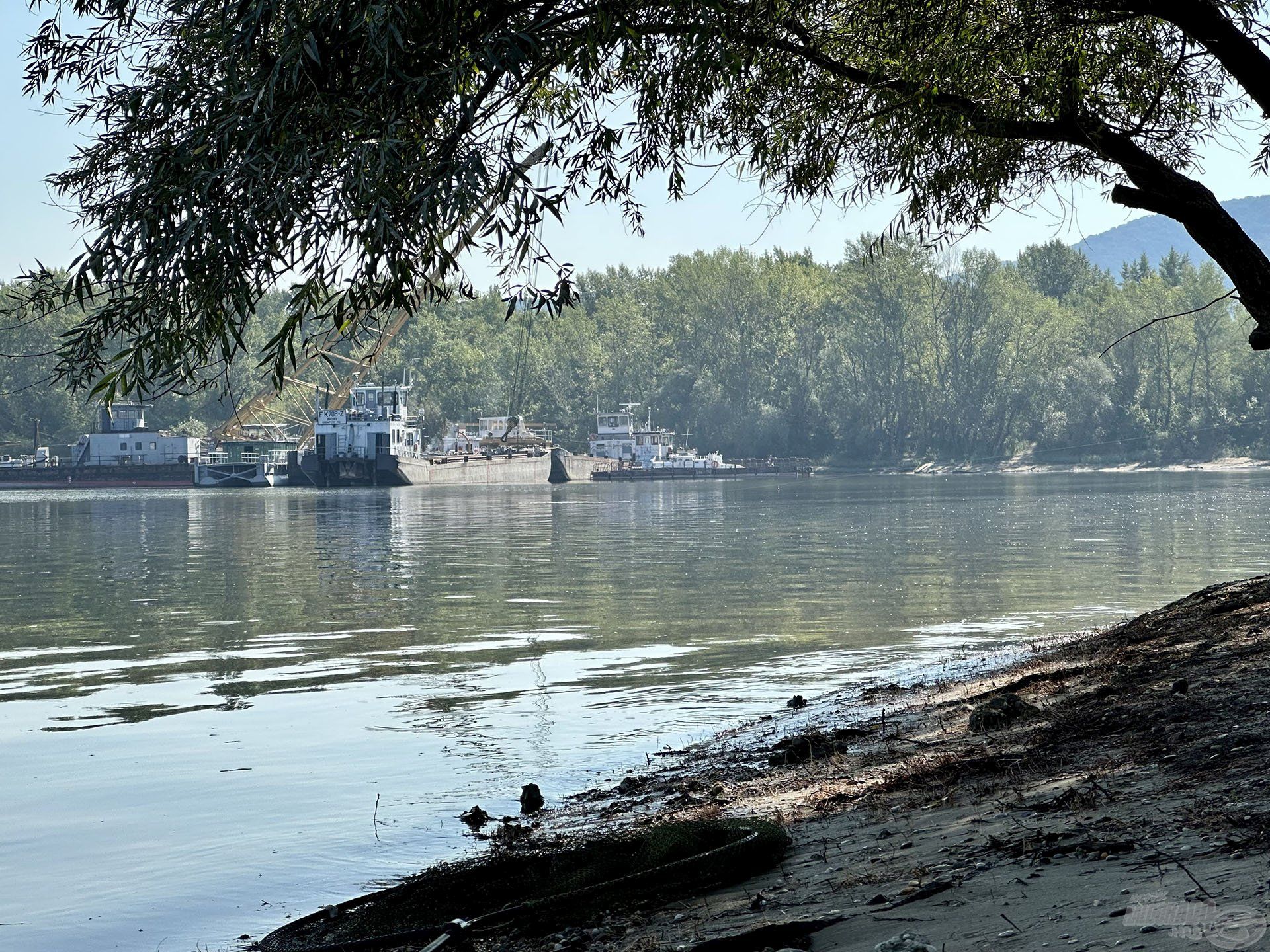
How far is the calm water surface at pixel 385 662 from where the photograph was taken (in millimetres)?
7438

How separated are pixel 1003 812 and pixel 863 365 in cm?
12739

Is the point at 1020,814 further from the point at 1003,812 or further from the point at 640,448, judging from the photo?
the point at 640,448

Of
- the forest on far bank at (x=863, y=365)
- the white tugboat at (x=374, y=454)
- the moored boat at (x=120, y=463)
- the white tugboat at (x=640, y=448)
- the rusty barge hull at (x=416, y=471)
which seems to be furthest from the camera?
the white tugboat at (x=640, y=448)

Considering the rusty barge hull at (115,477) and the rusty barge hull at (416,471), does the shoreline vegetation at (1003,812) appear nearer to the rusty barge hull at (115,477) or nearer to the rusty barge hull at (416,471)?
the rusty barge hull at (416,471)

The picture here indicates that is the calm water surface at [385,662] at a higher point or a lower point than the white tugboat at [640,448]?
lower

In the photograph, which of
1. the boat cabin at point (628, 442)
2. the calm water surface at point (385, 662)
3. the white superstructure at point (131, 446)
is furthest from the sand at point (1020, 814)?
the boat cabin at point (628, 442)

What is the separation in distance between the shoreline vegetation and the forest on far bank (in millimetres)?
99305

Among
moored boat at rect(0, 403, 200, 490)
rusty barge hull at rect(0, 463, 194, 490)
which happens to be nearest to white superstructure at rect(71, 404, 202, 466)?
moored boat at rect(0, 403, 200, 490)

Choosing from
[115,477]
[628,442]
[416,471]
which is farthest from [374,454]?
[628,442]

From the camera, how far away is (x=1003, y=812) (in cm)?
570

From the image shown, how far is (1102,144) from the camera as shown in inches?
368

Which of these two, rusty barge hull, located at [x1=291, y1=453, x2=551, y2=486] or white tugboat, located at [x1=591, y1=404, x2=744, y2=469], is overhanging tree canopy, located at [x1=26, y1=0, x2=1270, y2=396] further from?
white tugboat, located at [x1=591, y1=404, x2=744, y2=469]

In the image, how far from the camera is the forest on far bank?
399 ft

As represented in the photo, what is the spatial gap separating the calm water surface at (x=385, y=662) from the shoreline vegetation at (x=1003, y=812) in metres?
1.53
